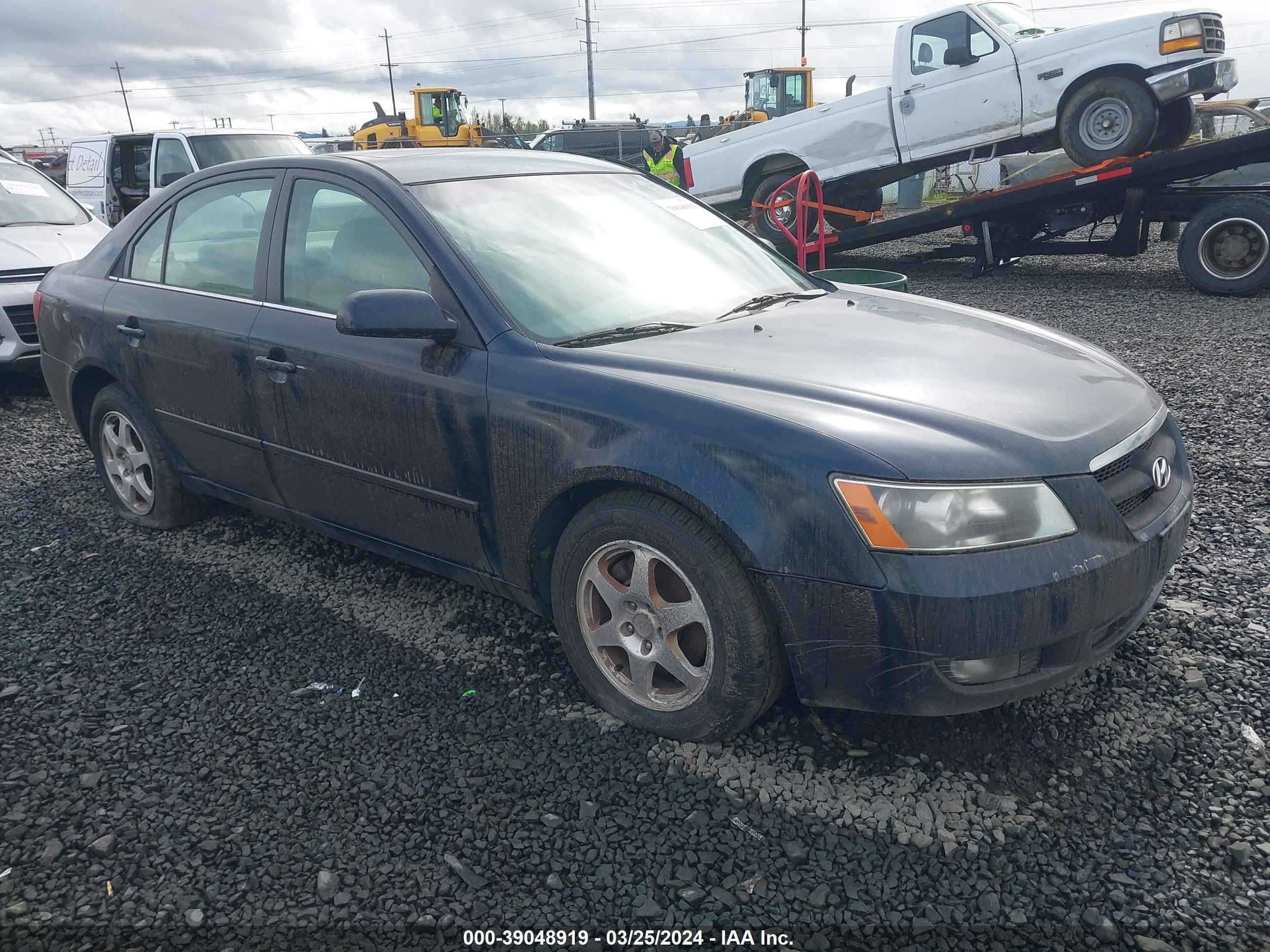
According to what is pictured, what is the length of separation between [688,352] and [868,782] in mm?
1270

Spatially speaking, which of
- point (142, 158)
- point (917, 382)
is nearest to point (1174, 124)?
point (917, 382)

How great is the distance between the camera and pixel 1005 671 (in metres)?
2.32

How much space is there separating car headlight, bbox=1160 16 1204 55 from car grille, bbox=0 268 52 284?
9.71m

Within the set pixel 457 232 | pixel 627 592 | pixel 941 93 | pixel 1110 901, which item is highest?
pixel 941 93

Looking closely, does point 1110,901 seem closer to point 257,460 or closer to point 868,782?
point 868,782

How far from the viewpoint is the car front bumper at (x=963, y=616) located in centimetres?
220

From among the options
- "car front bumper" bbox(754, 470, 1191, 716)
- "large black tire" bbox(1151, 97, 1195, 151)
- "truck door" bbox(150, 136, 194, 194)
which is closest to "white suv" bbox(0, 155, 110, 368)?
"truck door" bbox(150, 136, 194, 194)

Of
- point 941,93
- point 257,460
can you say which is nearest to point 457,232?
point 257,460

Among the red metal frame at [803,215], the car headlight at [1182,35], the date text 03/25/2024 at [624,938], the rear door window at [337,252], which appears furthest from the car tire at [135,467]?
the car headlight at [1182,35]

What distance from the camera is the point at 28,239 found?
7.48m

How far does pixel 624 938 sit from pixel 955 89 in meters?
10.3

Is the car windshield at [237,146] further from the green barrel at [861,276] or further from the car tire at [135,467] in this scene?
the car tire at [135,467]

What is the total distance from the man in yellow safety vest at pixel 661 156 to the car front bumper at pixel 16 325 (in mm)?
9572

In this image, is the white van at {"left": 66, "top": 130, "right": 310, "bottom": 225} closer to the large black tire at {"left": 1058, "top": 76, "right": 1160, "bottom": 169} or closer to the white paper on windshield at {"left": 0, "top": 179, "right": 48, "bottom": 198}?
the white paper on windshield at {"left": 0, "top": 179, "right": 48, "bottom": 198}
